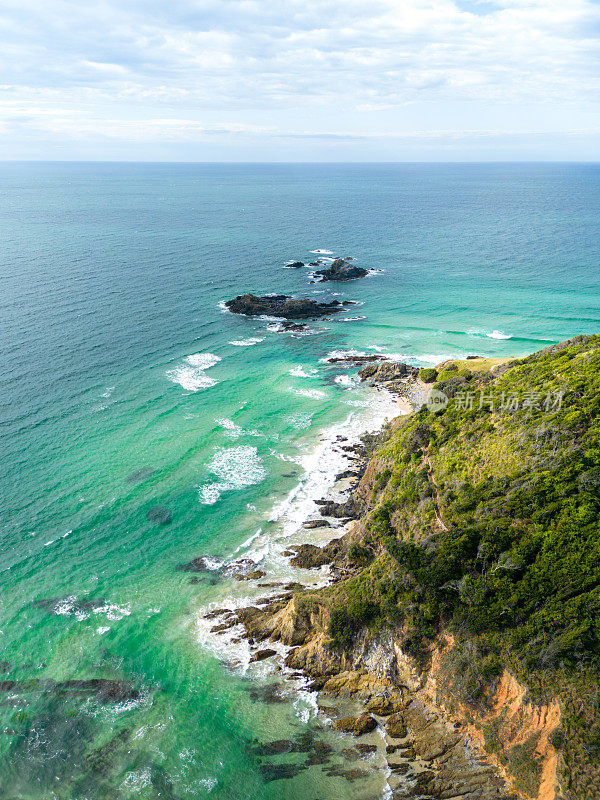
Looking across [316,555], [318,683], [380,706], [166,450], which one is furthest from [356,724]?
[166,450]

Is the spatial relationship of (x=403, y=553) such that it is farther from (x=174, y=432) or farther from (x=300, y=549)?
(x=174, y=432)

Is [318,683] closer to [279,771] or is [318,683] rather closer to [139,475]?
[279,771]

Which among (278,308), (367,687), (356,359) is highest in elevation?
(278,308)

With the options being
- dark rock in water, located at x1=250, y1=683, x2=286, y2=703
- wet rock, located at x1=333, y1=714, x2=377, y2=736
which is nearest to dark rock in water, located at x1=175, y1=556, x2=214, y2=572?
dark rock in water, located at x1=250, y1=683, x2=286, y2=703

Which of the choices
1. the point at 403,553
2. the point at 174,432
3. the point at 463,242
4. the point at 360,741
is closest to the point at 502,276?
the point at 463,242

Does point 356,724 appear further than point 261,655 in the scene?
No

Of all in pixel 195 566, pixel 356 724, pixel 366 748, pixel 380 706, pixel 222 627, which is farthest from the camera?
pixel 195 566

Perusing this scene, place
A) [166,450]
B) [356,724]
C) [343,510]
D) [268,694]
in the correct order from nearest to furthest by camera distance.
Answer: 1. [356,724]
2. [268,694]
3. [343,510]
4. [166,450]

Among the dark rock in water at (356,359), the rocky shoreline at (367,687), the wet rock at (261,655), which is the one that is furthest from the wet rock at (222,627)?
the dark rock in water at (356,359)

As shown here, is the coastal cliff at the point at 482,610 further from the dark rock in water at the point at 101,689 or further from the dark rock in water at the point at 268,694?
the dark rock in water at the point at 101,689
